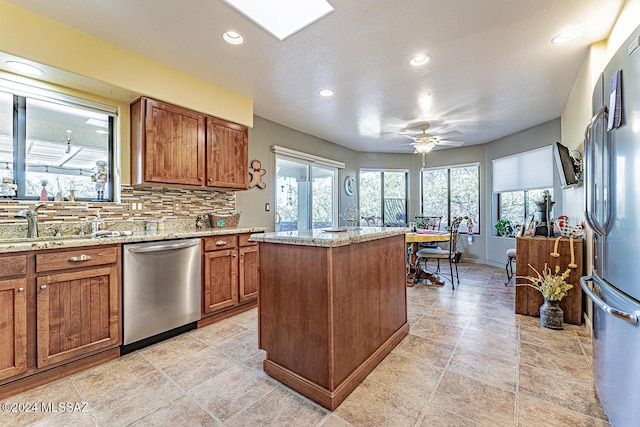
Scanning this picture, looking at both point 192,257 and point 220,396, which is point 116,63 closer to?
point 192,257

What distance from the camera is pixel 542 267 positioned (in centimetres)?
290

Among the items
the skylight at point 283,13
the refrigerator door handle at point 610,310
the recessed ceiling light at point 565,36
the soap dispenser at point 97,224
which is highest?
the skylight at point 283,13

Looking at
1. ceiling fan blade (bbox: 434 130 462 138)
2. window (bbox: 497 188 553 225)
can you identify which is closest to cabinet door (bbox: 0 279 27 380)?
ceiling fan blade (bbox: 434 130 462 138)

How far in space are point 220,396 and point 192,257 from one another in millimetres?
1263

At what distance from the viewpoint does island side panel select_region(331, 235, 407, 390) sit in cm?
168

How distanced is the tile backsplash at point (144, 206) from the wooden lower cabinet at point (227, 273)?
0.74m

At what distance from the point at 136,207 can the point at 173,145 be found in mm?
741

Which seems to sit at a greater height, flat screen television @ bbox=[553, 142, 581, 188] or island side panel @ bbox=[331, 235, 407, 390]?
flat screen television @ bbox=[553, 142, 581, 188]

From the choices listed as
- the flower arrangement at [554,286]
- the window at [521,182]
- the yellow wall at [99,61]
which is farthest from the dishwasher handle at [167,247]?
the window at [521,182]

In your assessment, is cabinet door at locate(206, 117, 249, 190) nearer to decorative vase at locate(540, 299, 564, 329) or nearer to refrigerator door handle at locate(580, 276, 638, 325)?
refrigerator door handle at locate(580, 276, 638, 325)

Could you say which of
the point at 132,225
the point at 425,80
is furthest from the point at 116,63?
the point at 425,80

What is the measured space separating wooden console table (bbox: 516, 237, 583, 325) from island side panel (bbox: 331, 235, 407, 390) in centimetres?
150

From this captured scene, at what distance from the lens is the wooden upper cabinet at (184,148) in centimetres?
265

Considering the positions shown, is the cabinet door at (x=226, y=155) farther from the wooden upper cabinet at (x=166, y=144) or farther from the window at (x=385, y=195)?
the window at (x=385, y=195)
